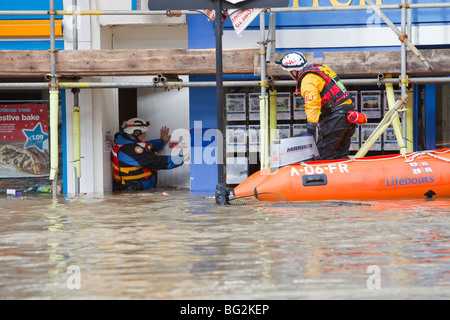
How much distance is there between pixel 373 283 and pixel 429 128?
25.0 ft

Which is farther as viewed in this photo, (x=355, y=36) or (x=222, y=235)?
(x=355, y=36)

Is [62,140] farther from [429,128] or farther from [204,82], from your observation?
[429,128]

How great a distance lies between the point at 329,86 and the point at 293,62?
55 cm

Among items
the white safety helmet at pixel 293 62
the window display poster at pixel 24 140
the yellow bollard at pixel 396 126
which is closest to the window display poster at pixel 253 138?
the white safety helmet at pixel 293 62

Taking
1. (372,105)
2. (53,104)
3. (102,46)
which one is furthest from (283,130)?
(53,104)

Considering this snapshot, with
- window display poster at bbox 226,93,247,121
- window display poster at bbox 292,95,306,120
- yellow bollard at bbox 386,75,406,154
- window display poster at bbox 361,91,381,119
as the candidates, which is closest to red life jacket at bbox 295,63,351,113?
yellow bollard at bbox 386,75,406,154

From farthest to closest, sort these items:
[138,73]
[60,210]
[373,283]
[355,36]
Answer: [355,36], [138,73], [60,210], [373,283]

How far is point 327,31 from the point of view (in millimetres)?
11453

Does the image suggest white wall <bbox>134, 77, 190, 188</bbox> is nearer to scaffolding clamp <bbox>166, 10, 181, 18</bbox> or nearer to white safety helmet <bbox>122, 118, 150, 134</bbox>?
white safety helmet <bbox>122, 118, 150, 134</bbox>

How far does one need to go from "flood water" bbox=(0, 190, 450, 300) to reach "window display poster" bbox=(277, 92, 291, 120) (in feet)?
10.7

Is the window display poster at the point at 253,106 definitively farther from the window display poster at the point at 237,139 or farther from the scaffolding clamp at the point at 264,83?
the scaffolding clamp at the point at 264,83

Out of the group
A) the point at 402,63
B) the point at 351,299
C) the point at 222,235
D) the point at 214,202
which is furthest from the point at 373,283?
the point at 402,63

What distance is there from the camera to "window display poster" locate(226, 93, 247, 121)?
1198 cm

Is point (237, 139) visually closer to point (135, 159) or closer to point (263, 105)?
point (135, 159)
